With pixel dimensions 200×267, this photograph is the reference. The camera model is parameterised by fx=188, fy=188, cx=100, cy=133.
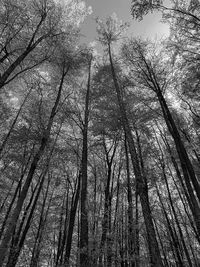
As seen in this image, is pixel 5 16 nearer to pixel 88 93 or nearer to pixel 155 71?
pixel 88 93

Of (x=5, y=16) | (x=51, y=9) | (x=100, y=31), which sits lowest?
(x=5, y=16)

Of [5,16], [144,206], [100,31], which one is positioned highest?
[100,31]

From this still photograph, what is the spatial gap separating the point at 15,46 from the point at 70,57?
2.81 meters

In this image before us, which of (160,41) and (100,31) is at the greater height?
(100,31)

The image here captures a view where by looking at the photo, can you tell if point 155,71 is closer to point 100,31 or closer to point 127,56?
point 127,56

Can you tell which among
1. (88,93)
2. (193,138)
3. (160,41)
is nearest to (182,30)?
(160,41)

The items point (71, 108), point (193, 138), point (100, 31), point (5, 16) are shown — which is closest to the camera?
point (5, 16)

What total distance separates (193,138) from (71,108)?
9.91 meters

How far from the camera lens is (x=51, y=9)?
860 centimetres

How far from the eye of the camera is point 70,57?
10.2 metres

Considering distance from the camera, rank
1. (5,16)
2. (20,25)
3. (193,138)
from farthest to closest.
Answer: (193,138)
(20,25)
(5,16)

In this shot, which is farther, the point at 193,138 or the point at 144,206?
the point at 193,138

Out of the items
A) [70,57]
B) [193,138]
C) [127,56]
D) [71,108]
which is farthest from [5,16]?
[193,138]

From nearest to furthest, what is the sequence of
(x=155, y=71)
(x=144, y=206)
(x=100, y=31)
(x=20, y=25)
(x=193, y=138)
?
(x=144, y=206), (x=20, y=25), (x=155, y=71), (x=100, y=31), (x=193, y=138)
